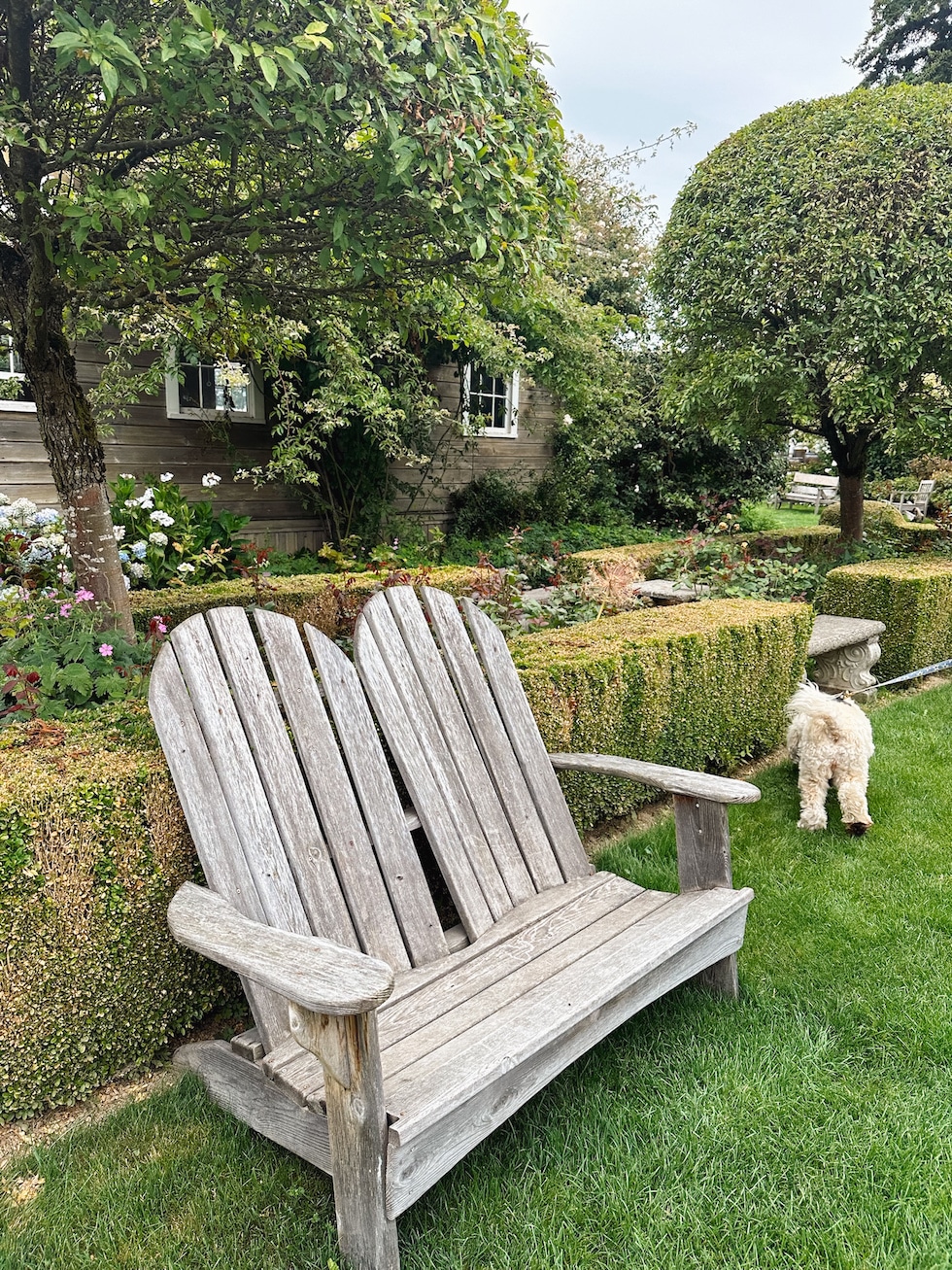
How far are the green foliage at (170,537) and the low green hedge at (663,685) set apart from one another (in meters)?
2.48

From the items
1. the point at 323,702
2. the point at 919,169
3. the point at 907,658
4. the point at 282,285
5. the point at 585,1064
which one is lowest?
the point at 585,1064

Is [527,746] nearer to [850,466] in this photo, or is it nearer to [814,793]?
[814,793]

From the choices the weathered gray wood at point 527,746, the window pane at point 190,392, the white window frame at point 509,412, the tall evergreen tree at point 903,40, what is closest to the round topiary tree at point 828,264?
the white window frame at point 509,412

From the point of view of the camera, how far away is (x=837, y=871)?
3.00 metres

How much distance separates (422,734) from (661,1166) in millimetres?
1150

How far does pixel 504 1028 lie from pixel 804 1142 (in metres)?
0.76

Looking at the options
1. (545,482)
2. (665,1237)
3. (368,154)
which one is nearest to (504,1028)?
(665,1237)

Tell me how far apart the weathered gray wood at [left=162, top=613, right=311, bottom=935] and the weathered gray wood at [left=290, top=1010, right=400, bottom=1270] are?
1.37ft

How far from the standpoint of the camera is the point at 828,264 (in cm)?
586

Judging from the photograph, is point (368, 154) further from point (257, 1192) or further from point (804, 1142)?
point (804, 1142)

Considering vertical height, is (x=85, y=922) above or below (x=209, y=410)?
below

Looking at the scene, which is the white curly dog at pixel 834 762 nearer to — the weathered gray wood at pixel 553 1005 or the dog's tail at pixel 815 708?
the dog's tail at pixel 815 708

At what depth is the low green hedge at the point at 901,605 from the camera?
548 centimetres

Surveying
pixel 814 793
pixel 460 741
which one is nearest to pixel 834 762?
pixel 814 793
